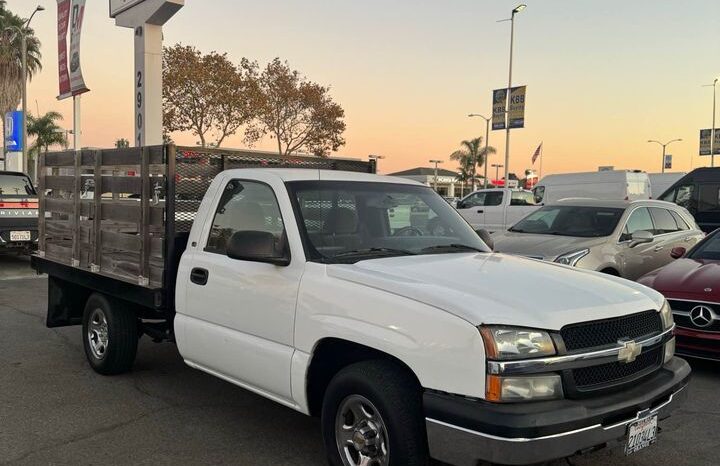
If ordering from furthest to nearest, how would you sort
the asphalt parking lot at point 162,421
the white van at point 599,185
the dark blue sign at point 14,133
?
the dark blue sign at point 14,133
the white van at point 599,185
the asphalt parking lot at point 162,421

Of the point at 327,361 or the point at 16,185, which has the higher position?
the point at 16,185

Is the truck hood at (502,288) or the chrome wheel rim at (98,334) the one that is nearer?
the truck hood at (502,288)

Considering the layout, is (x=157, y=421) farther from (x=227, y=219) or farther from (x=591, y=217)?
(x=591, y=217)

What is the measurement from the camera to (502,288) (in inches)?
127

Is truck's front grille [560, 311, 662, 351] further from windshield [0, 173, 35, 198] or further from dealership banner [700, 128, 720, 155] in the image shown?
dealership banner [700, 128, 720, 155]

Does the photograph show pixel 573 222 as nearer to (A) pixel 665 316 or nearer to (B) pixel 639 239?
(B) pixel 639 239

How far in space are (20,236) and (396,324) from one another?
11803 mm

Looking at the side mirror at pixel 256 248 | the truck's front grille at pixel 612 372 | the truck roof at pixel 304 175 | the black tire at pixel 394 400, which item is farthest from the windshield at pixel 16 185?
the truck's front grille at pixel 612 372

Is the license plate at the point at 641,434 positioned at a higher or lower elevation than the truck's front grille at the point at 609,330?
lower

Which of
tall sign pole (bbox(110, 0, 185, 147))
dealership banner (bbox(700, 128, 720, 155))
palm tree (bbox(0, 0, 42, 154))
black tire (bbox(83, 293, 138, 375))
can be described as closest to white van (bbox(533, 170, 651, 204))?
tall sign pole (bbox(110, 0, 185, 147))

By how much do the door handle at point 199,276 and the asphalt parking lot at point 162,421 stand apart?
105 cm

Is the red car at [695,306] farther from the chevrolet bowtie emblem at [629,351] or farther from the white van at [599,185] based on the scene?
the white van at [599,185]

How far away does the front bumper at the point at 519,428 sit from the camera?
2.74 metres

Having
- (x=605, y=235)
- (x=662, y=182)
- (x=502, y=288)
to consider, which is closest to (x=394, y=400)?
(x=502, y=288)
